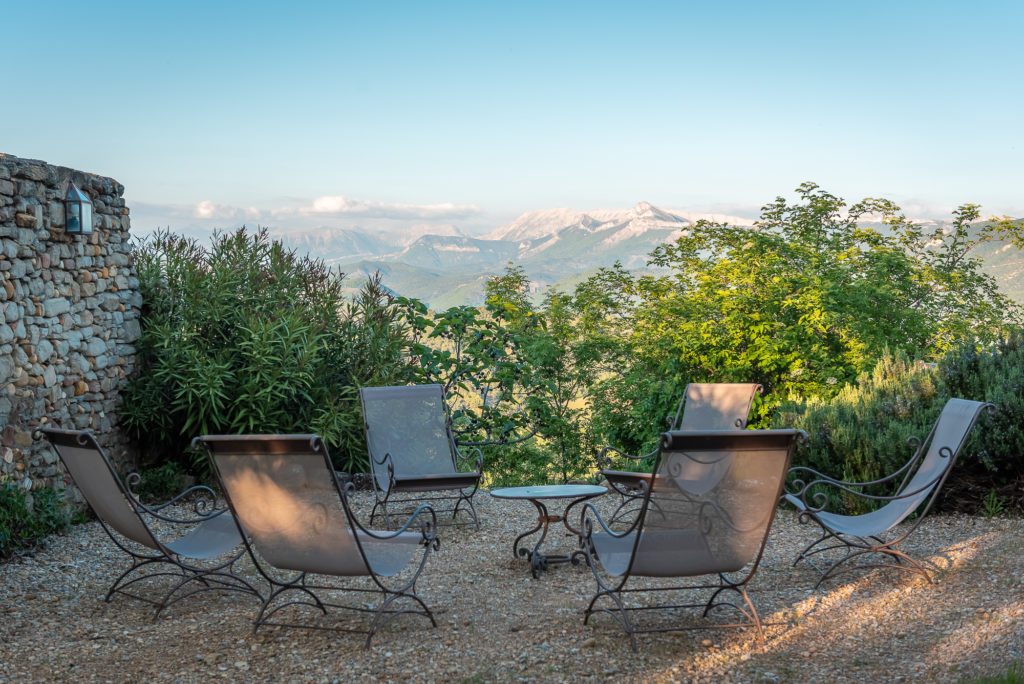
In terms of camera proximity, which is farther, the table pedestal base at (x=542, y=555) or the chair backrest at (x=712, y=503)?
the table pedestal base at (x=542, y=555)

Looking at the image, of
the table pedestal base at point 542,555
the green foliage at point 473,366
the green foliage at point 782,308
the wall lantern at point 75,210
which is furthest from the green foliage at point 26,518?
the green foliage at point 782,308

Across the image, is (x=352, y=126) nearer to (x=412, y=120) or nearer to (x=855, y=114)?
(x=412, y=120)

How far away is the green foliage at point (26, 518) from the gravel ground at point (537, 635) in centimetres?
28

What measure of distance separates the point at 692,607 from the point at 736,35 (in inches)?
787

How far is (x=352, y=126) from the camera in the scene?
40094 mm

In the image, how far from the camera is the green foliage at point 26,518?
431cm

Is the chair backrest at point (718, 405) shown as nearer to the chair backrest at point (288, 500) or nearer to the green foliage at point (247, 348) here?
the green foliage at point (247, 348)

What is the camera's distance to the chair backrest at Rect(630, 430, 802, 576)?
266cm

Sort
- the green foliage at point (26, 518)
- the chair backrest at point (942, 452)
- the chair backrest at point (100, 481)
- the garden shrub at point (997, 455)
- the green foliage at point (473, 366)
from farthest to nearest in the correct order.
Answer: the green foliage at point (473, 366), the garden shrub at point (997, 455), the green foliage at point (26, 518), the chair backrest at point (942, 452), the chair backrest at point (100, 481)

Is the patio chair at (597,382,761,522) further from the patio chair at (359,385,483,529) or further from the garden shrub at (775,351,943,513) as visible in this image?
the patio chair at (359,385,483,529)

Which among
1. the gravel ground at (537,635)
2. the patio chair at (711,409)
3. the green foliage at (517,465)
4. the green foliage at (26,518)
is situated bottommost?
the green foliage at (517,465)

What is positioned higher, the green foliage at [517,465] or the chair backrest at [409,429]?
the chair backrest at [409,429]

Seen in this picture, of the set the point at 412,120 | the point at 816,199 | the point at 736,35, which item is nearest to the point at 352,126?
the point at 412,120

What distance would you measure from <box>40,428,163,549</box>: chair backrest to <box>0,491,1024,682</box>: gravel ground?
392 mm
